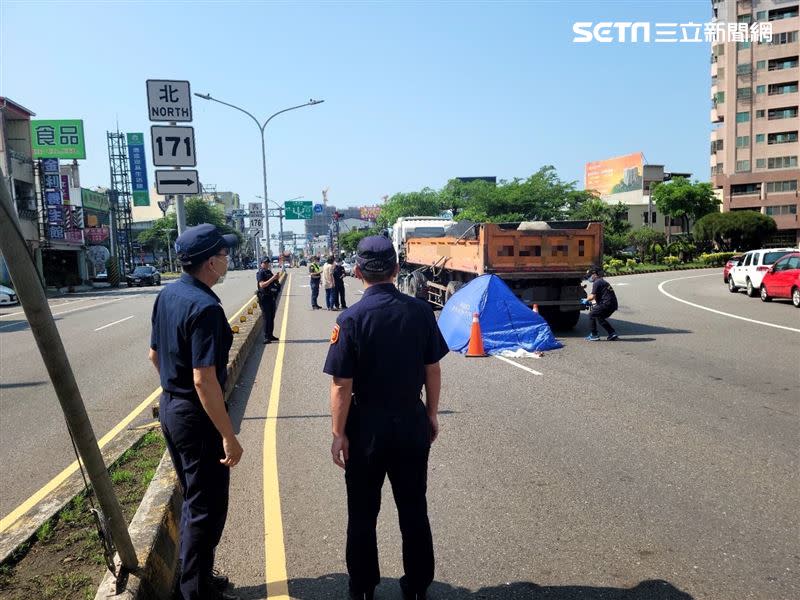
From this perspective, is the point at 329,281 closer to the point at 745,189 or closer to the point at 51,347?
the point at 51,347

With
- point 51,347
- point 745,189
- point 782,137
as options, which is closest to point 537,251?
point 51,347

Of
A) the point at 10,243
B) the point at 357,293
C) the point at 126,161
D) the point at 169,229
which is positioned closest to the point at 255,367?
the point at 10,243

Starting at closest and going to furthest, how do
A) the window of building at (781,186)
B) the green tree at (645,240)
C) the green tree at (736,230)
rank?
the green tree at (645,240) → the green tree at (736,230) → the window of building at (781,186)

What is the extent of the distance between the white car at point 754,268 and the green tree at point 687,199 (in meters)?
47.2

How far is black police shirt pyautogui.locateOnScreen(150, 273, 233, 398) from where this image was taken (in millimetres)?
3041

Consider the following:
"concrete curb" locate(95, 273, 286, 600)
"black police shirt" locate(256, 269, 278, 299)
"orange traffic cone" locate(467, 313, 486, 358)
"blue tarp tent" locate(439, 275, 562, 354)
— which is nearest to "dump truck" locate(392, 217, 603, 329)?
"blue tarp tent" locate(439, 275, 562, 354)

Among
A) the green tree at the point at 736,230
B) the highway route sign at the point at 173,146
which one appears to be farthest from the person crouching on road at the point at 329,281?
the green tree at the point at 736,230

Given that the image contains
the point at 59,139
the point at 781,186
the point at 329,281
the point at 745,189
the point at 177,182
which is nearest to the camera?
the point at 177,182

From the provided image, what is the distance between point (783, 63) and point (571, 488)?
7720 cm

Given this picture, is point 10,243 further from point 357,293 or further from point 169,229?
point 169,229

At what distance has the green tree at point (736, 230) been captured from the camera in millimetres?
57906

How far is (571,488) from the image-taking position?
4973mm

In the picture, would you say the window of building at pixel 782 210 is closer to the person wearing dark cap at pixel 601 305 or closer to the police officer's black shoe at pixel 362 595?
the person wearing dark cap at pixel 601 305

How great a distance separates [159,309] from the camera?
3.32m
